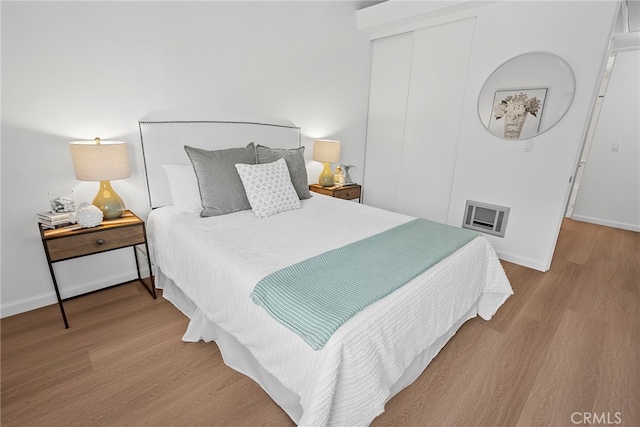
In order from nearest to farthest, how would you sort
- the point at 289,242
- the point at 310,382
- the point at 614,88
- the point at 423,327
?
the point at 310,382 < the point at 423,327 < the point at 289,242 < the point at 614,88

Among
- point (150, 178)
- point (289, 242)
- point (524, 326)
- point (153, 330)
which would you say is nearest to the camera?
point (289, 242)

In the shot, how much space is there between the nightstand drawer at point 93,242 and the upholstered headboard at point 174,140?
1.43 feet

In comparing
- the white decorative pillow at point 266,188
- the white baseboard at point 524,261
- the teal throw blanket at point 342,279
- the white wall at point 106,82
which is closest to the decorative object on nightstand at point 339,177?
the white wall at point 106,82

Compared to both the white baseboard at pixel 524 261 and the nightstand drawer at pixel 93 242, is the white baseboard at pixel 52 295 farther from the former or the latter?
the white baseboard at pixel 524 261

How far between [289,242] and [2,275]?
6.26 ft

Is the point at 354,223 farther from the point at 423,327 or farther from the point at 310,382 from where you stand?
the point at 310,382

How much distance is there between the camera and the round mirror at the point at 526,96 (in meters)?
2.53

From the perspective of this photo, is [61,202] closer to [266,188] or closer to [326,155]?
[266,188]

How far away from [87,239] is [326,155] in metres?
Answer: 2.24

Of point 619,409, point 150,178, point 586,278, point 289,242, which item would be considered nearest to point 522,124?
point 586,278

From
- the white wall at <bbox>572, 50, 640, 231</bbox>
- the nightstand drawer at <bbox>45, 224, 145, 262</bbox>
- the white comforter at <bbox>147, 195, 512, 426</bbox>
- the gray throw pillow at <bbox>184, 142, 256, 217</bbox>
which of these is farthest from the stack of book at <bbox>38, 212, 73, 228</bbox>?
the white wall at <bbox>572, 50, 640, 231</bbox>

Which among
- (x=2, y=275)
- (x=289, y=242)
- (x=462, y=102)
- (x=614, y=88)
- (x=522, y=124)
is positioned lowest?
(x=2, y=275)

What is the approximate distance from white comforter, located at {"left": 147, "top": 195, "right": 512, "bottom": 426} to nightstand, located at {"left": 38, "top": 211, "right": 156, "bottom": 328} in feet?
0.58

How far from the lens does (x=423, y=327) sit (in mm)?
1404
